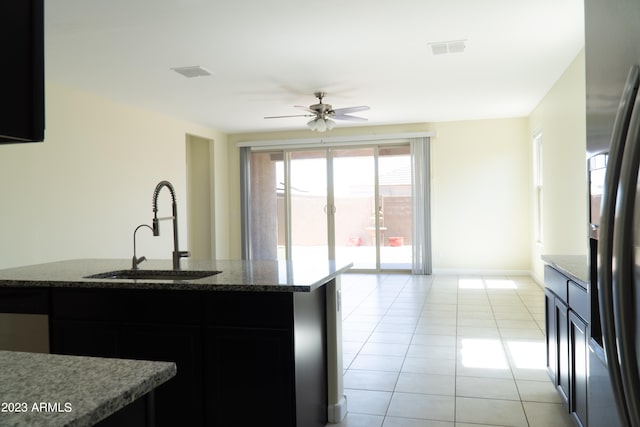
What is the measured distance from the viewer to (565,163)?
16.9ft

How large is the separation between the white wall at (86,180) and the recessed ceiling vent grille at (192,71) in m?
1.45

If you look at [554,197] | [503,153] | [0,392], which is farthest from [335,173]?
[0,392]

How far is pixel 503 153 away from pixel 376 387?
5.77 metres

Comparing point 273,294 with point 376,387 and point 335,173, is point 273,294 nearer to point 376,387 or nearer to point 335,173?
point 376,387

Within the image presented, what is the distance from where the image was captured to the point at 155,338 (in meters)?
2.33

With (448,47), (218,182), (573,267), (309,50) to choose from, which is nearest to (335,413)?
Answer: (573,267)

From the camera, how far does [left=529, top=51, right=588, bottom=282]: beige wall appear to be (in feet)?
14.7

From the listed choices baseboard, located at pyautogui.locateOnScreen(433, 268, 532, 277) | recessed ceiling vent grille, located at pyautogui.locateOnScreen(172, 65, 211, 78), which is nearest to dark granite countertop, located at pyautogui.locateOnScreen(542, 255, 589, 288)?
recessed ceiling vent grille, located at pyautogui.locateOnScreen(172, 65, 211, 78)

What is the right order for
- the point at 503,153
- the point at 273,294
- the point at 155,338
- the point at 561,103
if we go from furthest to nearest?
the point at 503,153, the point at 561,103, the point at 155,338, the point at 273,294

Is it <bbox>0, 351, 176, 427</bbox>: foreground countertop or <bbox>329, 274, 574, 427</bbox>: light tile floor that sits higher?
<bbox>0, 351, 176, 427</bbox>: foreground countertop

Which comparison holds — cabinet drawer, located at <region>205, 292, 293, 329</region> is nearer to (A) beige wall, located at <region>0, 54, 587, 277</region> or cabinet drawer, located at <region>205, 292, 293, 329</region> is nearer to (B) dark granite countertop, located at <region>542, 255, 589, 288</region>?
(B) dark granite countertop, located at <region>542, 255, 589, 288</region>

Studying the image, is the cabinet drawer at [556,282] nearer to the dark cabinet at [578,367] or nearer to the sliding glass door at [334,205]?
the dark cabinet at [578,367]

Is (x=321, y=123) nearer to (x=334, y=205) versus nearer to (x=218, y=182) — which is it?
(x=334, y=205)

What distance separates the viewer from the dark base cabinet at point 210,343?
85.9 inches
